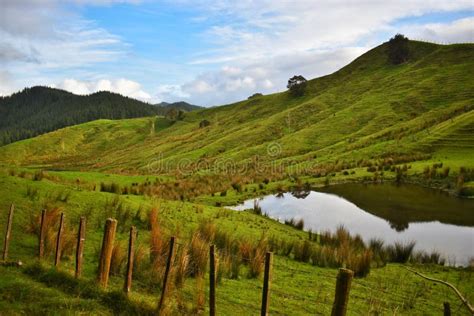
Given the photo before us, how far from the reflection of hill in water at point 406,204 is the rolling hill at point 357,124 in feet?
21.5

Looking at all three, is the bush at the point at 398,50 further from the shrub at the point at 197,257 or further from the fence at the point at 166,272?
the fence at the point at 166,272

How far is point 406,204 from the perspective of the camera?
2392 cm

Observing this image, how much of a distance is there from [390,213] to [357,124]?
3824cm

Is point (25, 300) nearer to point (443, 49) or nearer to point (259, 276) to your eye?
point (259, 276)

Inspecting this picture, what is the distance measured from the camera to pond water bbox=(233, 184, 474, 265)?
56.4ft

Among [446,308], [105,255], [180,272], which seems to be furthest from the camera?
[180,272]

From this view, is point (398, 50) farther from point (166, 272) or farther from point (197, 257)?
point (166, 272)

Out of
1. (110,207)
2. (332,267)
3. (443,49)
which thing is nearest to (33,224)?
(110,207)

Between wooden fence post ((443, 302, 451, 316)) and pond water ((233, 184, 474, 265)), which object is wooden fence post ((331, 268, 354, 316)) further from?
pond water ((233, 184, 474, 265))

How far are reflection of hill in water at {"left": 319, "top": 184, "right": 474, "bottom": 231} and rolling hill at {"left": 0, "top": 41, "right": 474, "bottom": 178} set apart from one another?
6556 millimetres

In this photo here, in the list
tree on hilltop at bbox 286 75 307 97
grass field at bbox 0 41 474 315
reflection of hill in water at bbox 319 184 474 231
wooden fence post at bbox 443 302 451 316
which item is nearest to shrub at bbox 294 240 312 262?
grass field at bbox 0 41 474 315

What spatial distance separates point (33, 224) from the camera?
11641 millimetres

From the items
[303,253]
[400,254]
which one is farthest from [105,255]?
[400,254]

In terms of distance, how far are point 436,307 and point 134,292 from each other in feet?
23.7
